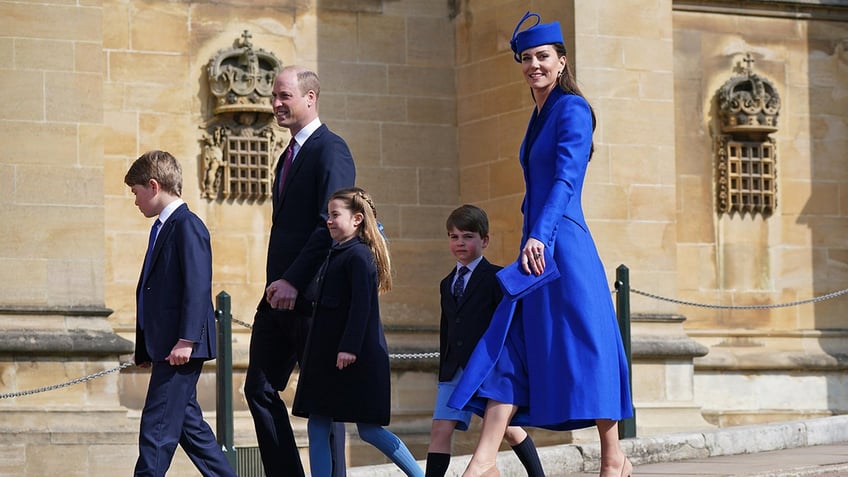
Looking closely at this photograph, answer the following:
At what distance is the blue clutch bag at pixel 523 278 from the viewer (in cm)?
636

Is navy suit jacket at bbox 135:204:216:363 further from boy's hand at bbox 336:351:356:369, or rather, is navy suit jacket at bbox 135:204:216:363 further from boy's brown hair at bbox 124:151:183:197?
boy's hand at bbox 336:351:356:369

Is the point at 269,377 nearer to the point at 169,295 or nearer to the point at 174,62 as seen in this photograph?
the point at 169,295

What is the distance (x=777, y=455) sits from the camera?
10.2 m

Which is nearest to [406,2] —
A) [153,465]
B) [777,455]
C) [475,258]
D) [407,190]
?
[407,190]

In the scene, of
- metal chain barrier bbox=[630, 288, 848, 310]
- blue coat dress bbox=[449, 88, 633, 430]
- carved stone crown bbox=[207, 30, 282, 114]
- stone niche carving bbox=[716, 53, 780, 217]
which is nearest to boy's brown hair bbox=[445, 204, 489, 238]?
blue coat dress bbox=[449, 88, 633, 430]

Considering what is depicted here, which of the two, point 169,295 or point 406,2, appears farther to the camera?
point 406,2

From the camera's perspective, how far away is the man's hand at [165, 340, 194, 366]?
23.4 feet

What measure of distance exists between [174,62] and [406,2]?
198cm

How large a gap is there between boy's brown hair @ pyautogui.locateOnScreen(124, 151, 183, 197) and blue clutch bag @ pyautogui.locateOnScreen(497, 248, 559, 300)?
170 cm

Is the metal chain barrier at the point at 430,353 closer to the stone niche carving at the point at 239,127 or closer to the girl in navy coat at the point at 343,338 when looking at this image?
the stone niche carving at the point at 239,127

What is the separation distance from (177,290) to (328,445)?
2.93 ft

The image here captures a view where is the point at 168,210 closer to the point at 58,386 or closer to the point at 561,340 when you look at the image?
the point at 561,340

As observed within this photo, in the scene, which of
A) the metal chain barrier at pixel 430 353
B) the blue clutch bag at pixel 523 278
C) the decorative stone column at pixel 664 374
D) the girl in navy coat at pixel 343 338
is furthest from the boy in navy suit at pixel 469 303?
the decorative stone column at pixel 664 374

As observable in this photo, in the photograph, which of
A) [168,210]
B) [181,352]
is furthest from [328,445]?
[168,210]
